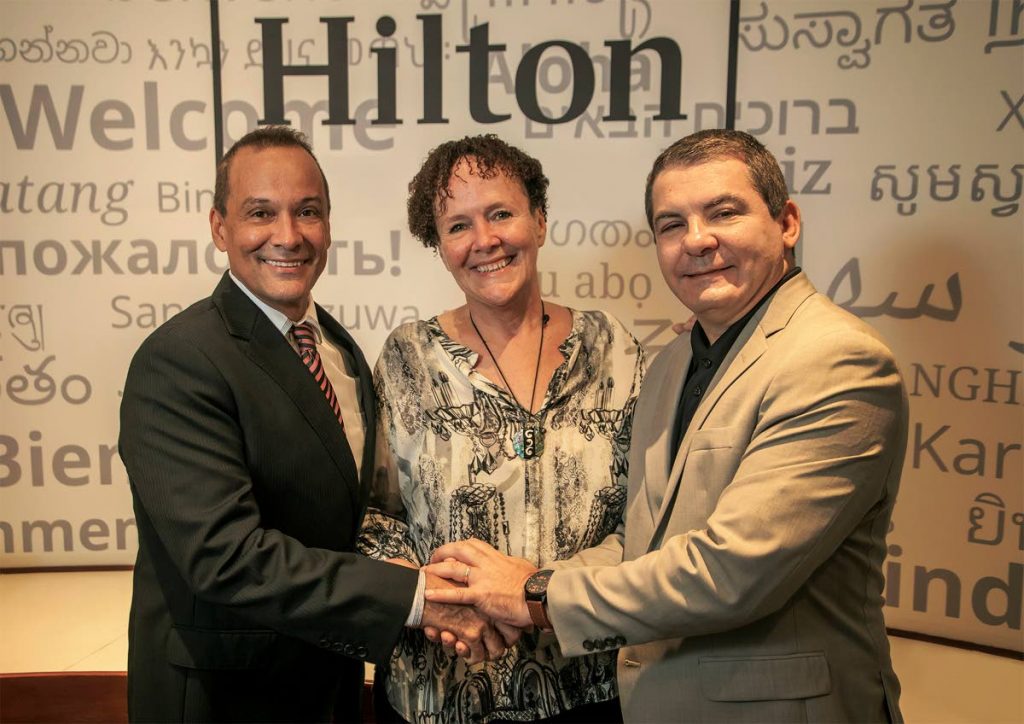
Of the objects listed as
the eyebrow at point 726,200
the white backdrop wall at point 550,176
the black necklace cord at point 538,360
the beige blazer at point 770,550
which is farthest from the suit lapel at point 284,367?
the white backdrop wall at point 550,176

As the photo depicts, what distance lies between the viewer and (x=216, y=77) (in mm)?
3010

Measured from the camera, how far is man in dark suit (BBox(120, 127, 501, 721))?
159 cm

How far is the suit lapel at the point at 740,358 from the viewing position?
1485mm

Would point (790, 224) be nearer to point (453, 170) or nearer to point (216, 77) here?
Result: point (453, 170)

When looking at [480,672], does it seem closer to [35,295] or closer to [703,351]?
[703,351]

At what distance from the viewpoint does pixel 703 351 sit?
1.67 meters

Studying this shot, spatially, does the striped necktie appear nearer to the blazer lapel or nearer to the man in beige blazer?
the man in beige blazer

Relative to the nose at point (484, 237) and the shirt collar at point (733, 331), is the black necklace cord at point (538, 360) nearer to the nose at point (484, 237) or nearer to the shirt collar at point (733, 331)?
the nose at point (484, 237)

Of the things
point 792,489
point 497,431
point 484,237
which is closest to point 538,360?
point 497,431

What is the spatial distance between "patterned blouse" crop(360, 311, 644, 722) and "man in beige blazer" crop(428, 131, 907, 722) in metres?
0.17

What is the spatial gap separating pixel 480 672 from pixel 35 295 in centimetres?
241

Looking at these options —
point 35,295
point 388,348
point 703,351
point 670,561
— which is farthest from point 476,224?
point 35,295

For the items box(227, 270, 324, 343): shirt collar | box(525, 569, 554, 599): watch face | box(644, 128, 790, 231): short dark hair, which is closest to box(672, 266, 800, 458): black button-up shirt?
box(644, 128, 790, 231): short dark hair

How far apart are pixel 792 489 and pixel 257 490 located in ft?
3.49
